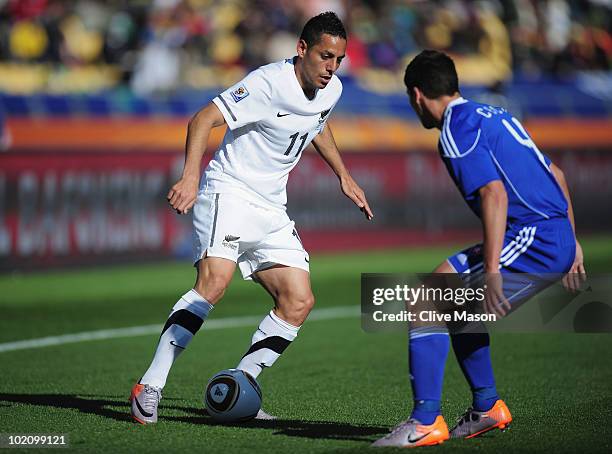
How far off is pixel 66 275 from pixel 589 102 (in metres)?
12.2

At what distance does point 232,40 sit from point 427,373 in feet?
48.1

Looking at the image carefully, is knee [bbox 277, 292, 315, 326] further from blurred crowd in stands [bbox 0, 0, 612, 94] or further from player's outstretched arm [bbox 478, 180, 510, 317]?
blurred crowd in stands [bbox 0, 0, 612, 94]

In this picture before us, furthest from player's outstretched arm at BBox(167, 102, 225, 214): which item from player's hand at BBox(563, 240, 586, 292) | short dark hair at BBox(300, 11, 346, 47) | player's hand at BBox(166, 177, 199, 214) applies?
player's hand at BBox(563, 240, 586, 292)

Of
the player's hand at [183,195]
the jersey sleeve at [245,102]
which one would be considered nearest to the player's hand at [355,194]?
the jersey sleeve at [245,102]

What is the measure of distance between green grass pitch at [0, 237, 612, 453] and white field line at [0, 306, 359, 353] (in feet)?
0.80

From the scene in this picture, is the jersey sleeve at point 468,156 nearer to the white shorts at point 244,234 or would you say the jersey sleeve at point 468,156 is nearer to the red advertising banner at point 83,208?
the white shorts at point 244,234

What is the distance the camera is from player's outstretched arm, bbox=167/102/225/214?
6004 millimetres

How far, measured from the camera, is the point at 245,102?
21.4 ft

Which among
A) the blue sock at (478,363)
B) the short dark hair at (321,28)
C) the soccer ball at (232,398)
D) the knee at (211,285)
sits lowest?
the soccer ball at (232,398)

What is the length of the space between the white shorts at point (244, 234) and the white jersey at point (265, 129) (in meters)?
0.09

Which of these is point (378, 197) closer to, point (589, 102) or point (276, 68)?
point (589, 102)

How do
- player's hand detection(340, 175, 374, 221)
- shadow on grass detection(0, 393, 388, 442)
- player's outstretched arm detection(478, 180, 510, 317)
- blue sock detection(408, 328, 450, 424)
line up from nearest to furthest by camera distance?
player's outstretched arm detection(478, 180, 510, 317)
blue sock detection(408, 328, 450, 424)
shadow on grass detection(0, 393, 388, 442)
player's hand detection(340, 175, 374, 221)

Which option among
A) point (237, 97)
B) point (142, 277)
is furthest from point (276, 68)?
point (142, 277)

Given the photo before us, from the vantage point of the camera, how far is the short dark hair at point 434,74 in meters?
5.63
